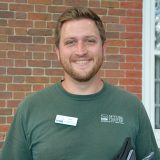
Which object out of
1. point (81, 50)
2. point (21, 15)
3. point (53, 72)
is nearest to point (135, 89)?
point (53, 72)

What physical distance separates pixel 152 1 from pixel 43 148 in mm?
3054

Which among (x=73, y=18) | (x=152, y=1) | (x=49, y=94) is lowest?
(x=49, y=94)

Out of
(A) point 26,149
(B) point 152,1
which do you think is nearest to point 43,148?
(A) point 26,149

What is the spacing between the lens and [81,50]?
2131 millimetres

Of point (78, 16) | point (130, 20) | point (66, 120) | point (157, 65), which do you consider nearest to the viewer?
point (66, 120)

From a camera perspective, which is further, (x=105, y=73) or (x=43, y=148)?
(x=105, y=73)

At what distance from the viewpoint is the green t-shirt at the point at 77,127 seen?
6.80 feet

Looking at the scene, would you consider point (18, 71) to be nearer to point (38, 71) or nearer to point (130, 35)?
point (38, 71)

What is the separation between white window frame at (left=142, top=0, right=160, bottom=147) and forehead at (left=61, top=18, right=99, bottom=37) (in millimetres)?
2478

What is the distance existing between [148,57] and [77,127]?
2685mm

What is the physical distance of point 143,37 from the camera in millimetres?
4602

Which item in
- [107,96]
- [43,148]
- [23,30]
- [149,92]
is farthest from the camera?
[149,92]

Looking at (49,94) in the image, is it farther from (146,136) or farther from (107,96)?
(146,136)

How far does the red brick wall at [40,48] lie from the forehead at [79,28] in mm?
2180
